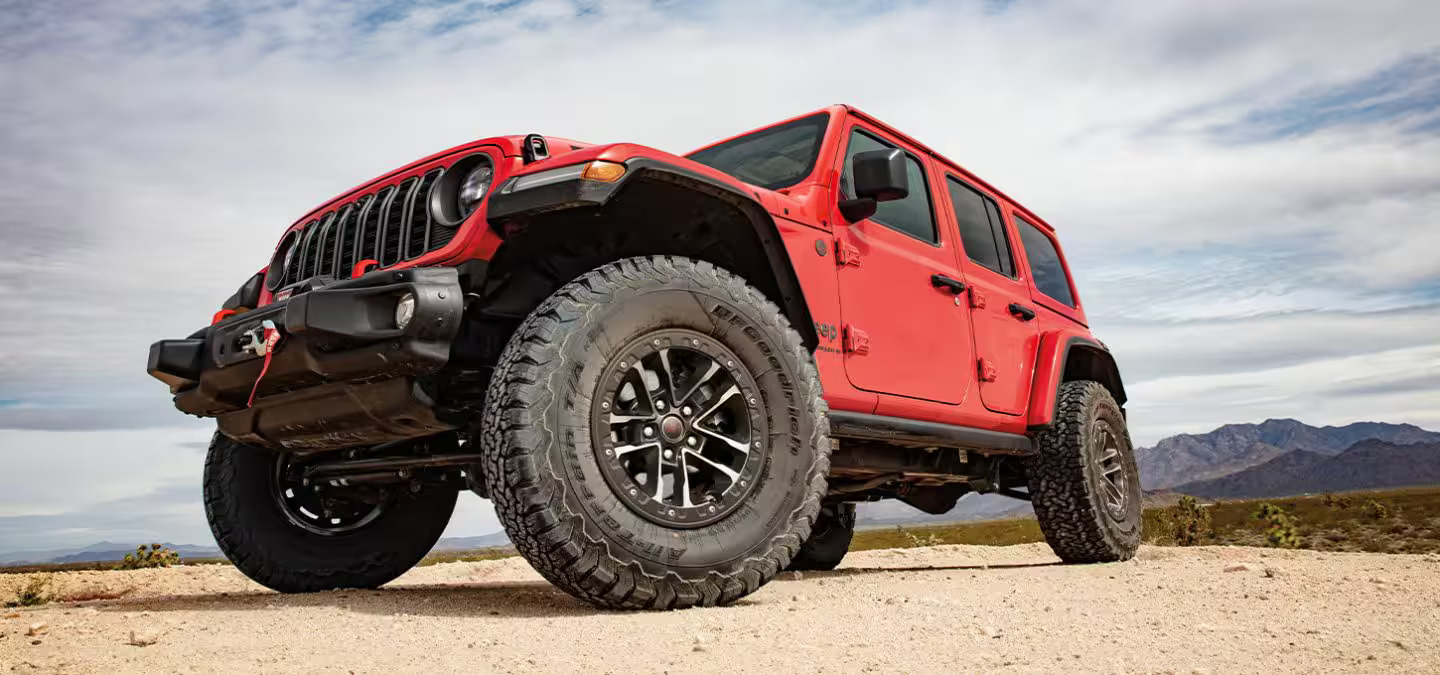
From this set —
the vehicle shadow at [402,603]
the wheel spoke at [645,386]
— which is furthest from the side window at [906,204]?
the vehicle shadow at [402,603]

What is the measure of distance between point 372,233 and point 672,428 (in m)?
1.69

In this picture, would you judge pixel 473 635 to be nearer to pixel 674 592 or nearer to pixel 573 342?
pixel 674 592

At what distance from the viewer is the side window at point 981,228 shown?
5727 millimetres

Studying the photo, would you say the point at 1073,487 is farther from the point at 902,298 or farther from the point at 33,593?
the point at 33,593

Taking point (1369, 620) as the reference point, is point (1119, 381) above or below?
above

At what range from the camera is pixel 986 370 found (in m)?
5.32

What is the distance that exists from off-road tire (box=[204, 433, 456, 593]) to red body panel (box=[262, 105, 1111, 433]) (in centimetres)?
79

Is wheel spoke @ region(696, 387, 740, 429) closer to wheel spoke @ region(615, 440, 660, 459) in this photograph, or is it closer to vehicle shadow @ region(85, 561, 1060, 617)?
wheel spoke @ region(615, 440, 660, 459)

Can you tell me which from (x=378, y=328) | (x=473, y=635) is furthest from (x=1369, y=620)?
(x=378, y=328)

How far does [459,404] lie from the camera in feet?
11.8

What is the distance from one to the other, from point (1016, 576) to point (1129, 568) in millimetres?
685

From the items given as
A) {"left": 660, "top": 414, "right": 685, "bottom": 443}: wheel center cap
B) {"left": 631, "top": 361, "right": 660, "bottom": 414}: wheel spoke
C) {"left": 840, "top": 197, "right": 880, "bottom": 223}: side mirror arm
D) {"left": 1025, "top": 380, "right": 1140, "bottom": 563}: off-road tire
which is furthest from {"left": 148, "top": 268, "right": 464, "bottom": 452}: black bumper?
{"left": 1025, "top": 380, "right": 1140, "bottom": 563}: off-road tire

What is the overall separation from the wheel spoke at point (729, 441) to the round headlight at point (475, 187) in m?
1.21

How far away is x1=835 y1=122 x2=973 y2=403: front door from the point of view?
4324mm
